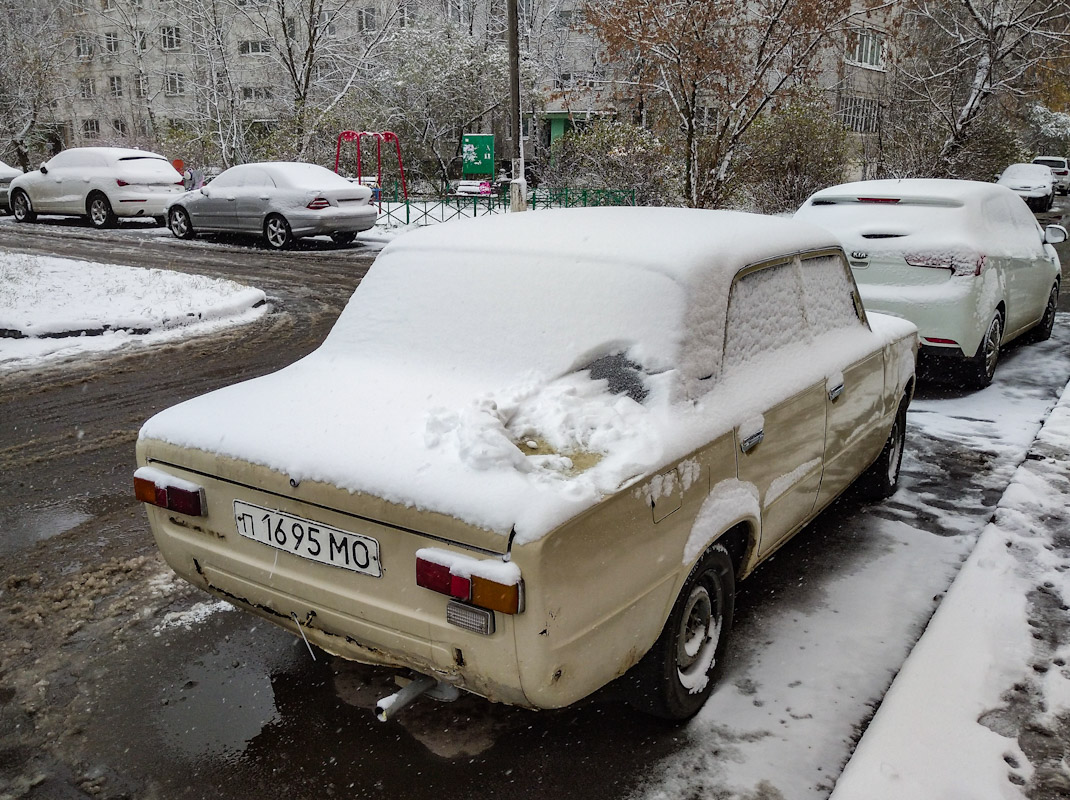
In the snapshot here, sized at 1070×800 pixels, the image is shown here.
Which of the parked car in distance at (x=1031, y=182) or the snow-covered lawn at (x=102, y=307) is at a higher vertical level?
the parked car in distance at (x=1031, y=182)

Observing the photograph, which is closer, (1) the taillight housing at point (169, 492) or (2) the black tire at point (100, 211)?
(1) the taillight housing at point (169, 492)

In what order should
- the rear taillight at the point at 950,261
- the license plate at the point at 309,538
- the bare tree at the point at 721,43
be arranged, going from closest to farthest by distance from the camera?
1. the license plate at the point at 309,538
2. the rear taillight at the point at 950,261
3. the bare tree at the point at 721,43

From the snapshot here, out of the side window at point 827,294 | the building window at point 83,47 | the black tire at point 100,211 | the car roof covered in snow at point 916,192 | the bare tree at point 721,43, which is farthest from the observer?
the building window at point 83,47

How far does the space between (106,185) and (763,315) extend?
19.2 m

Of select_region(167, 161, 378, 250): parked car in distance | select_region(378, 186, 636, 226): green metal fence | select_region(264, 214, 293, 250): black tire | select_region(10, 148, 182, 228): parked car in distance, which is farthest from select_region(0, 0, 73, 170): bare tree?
select_region(264, 214, 293, 250): black tire

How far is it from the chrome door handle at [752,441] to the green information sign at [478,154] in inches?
858

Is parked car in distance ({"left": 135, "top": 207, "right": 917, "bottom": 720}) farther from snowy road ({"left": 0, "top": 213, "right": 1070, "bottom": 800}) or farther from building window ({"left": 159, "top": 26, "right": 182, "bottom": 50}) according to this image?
building window ({"left": 159, "top": 26, "right": 182, "bottom": 50})

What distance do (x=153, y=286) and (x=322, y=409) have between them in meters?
9.24

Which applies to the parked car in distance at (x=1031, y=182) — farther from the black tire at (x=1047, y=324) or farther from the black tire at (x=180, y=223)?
the black tire at (x=180, y=223)

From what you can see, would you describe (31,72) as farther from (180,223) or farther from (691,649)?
(691,649)

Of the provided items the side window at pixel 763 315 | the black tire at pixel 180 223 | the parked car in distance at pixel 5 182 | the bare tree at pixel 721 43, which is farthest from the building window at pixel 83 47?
the side window at pixel 763 315

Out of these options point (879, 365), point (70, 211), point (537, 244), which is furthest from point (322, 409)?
point (70, 211)

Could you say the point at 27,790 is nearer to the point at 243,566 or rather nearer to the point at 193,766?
the point at 193,766

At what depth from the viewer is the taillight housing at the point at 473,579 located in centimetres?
224
